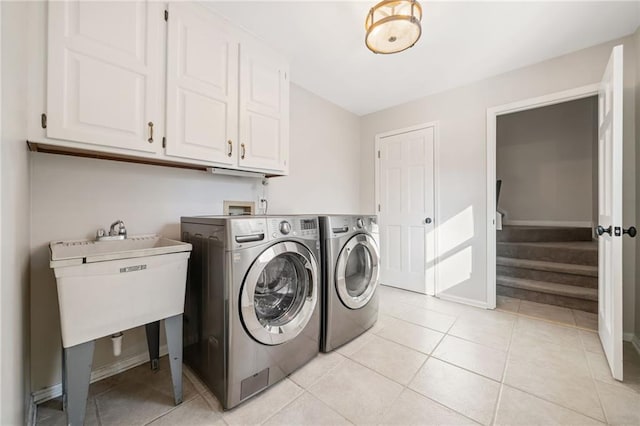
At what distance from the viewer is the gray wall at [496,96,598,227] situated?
3709 millimetres

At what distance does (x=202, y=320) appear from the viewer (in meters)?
1.39

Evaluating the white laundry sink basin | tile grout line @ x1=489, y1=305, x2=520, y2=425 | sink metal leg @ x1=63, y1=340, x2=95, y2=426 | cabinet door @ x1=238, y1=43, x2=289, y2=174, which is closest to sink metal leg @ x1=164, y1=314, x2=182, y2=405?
the white laundry sink basin

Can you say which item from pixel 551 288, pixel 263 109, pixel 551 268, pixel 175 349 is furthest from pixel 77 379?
pixel 551 268

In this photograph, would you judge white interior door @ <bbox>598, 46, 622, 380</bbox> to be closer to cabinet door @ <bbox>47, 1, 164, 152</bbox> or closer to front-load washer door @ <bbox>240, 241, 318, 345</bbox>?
front-load washer door @ <bbox>240, 241, 318, 345</bbox>

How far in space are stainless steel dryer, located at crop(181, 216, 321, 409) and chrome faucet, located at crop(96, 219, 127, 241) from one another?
0.32 meters

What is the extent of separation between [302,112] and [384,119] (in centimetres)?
125

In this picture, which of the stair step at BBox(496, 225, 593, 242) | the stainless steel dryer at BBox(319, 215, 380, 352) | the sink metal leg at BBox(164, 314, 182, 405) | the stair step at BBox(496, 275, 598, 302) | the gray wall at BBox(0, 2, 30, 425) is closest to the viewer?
the gray wall at BBox(0, 2, 30, 425)

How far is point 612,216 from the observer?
1.47 meters

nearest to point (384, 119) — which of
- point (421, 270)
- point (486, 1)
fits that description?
point (486, 1)

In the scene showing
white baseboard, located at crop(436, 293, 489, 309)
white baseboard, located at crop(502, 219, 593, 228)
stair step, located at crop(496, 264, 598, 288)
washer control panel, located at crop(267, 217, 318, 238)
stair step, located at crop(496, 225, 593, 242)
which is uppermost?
washer control panel, located at crop(267, 217, 318, 238)

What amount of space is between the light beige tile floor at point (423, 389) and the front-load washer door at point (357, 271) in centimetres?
35

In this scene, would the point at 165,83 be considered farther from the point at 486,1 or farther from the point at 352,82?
the point at 486,1

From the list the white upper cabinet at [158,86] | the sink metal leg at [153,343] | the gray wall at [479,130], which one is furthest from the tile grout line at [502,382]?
the white upper cabinet at [158,86]

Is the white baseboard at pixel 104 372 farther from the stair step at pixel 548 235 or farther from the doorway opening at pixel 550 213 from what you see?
the stair step at pixel 548 235
